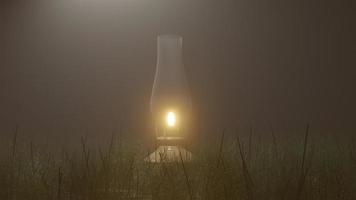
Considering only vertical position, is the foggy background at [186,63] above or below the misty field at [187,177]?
above

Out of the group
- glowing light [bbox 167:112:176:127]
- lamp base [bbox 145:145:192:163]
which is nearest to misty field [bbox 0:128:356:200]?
lamp base [bbox 145:145:192:163]

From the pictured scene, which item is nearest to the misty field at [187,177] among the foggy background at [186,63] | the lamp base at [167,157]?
the lamp base at [167,157]

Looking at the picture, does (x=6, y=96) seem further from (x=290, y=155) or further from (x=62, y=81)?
(x=290, y=155)

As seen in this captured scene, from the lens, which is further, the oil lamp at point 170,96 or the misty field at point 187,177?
the oil lamp at point 170,96

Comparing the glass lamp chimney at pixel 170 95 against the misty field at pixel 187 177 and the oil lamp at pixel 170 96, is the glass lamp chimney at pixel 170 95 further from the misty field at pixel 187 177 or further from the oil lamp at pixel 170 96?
the misty field at pixel 187 177

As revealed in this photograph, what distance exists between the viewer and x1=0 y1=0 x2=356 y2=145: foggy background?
2457mm

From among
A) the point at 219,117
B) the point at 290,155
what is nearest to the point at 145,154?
the point at 290,155

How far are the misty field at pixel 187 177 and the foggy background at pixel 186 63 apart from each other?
4.09 feet

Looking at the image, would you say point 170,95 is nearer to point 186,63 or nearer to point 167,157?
point 186,63

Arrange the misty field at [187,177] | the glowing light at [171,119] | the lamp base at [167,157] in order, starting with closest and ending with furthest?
the misty field at [187,177], the lamp base at [167,157], the glowing light at [171,119]

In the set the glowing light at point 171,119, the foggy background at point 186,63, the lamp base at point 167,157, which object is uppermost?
the foggy background at point 186,63

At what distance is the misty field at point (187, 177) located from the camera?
99 cm

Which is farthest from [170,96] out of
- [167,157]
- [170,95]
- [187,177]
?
[187,177]

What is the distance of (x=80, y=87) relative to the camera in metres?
2.73
